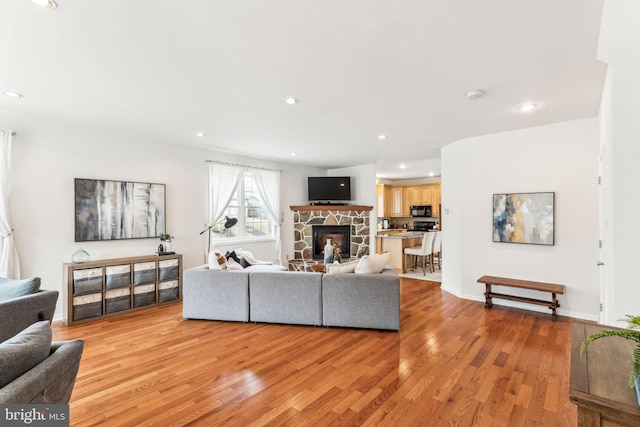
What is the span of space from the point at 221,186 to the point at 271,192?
3.99 feet

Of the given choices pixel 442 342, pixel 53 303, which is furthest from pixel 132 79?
pixel 442 342

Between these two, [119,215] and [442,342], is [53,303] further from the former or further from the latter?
[442,342]

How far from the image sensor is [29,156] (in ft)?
11.9

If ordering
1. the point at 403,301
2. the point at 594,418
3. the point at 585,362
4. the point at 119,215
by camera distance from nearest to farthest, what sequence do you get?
the point at 594,418 → the point at 585,362 → the point at 119,215 → the point at 403,301

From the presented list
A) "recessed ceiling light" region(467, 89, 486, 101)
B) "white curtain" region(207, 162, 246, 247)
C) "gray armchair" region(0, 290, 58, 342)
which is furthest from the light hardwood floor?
"recessed ceiling light" region(467, 89, 486, 101)

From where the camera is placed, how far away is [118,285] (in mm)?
4016

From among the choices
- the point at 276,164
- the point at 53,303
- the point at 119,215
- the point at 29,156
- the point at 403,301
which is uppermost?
the point at 276,164

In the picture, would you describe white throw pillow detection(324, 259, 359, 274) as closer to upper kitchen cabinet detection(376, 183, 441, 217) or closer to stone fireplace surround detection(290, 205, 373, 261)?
stone fireplace surround detection(290, 205, 373, 261)

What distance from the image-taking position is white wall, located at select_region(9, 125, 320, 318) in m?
3.61

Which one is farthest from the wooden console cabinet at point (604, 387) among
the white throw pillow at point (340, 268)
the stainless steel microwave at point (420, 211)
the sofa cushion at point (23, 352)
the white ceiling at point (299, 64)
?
the stainless steel microwave at point (420, 211)

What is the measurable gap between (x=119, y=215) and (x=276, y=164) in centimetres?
324

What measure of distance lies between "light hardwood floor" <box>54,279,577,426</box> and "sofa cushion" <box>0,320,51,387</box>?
2.91ft

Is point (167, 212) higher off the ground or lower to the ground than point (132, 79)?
lower

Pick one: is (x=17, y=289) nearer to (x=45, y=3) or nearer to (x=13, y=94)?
(x=13, y=94)
